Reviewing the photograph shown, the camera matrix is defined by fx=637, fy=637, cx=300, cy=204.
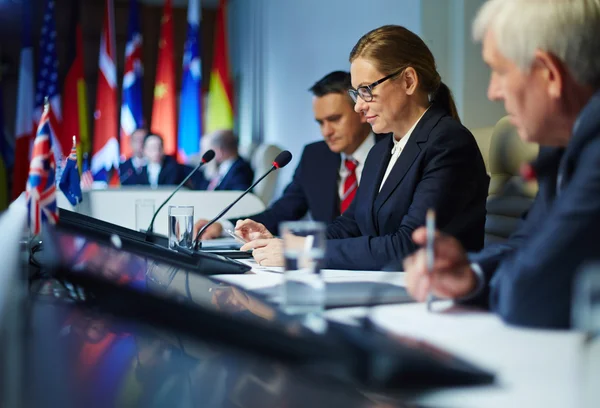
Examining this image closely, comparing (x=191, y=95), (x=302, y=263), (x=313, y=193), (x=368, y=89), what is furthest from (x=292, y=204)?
(x=191, y=95)

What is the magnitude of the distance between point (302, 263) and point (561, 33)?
515 millimetres

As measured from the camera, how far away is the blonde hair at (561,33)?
3.03 feet

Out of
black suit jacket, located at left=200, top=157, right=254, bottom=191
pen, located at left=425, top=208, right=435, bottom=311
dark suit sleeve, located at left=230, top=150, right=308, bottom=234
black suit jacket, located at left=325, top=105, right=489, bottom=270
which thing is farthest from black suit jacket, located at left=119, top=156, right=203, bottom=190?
pen, located at left=425, top=208, right=435, bottom=311

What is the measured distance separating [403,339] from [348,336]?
10 cm

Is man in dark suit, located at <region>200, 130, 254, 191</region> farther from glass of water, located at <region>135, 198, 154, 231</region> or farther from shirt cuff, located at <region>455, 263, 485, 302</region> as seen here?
shirt cuff, located at <region>455, 263, 485, 302</region>

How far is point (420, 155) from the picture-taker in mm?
1790

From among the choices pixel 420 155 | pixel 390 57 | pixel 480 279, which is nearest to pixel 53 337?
pixel 480 279

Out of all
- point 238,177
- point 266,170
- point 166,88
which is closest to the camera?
point 266,170

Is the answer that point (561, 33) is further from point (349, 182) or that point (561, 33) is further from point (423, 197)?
point (349, 182)

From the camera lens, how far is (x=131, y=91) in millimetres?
7168

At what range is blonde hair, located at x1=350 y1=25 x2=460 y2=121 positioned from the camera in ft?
6.34

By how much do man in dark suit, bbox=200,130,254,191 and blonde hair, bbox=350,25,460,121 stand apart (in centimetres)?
321

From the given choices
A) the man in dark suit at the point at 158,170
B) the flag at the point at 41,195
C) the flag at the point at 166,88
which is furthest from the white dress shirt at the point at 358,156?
the flag at the point at 166,88

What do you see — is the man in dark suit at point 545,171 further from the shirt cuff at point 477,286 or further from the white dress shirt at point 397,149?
the white dress shirt at point 397,149
